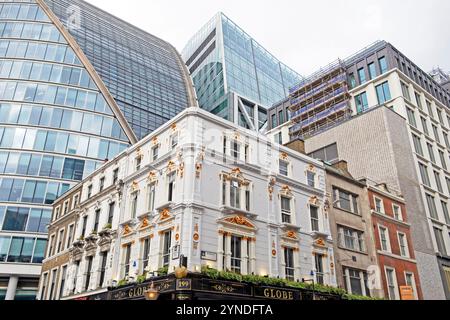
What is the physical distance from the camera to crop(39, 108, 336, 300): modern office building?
23875 millimetres

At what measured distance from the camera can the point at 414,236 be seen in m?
40.0

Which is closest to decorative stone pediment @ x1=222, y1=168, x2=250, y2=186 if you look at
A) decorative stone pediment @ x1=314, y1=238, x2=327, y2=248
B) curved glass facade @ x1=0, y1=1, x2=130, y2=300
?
decorative stone pediment @ x1=314, y1=238, x2=327, y2=248

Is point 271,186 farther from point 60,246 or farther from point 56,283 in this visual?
point 60,246

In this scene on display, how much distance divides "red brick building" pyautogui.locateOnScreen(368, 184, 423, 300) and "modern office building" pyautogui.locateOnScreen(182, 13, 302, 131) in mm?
52599

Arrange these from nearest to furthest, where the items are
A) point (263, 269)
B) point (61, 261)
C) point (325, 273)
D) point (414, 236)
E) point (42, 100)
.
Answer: point (263, 269) → point (325, 273) → point (61, 261) → point (414, 236) → point (42, 100)

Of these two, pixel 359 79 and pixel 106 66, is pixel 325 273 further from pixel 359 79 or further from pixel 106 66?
pixel 106 66

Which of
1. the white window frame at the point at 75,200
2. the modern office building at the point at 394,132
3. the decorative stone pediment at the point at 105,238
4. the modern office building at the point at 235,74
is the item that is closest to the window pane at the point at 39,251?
the white window frame at the point at 75,200

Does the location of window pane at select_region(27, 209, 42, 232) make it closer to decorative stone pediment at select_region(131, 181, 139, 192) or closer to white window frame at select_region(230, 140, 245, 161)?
decorative stone pediment at select_region(131, 181, 139, 192)

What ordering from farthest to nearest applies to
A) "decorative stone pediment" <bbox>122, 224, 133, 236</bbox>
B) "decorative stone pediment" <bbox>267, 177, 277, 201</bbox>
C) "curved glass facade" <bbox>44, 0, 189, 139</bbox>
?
"curved glass facade" <bbox>44, 0, 189, 139</bbox>, "decorative stone pediment" <bbox>267, 177, 277, 201</bbox>, "decorative stone pediment" <bbox>122, 224, 133, 236</bbox>

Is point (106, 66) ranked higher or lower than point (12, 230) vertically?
higher

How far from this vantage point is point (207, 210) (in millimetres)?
24094

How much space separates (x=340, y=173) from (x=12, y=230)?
54.4 meters

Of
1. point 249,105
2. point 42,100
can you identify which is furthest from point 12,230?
point 249,105
